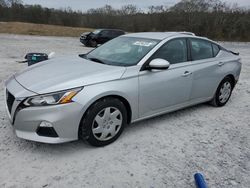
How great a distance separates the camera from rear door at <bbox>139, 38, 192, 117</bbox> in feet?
11.6

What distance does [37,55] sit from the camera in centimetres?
531

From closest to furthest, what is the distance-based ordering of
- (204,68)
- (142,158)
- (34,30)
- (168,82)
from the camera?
(142,158), (168,82), (204,68), (34,30)

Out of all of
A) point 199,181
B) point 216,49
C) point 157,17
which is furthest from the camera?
point 157,17

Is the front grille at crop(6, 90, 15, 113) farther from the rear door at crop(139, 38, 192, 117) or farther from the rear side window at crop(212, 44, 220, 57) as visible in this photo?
the rear side window at crop(212, 44, 220, 57)

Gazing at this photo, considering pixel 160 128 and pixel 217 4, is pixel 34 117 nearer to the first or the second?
pixel 160 128

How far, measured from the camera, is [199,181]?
2521mm

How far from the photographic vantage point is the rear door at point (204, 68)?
4.24 m

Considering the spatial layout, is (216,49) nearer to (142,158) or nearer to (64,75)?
(142,158)

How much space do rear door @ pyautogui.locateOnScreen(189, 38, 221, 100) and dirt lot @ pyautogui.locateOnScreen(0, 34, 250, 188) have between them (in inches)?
24.8

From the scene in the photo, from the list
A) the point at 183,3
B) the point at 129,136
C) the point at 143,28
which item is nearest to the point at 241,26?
the point at 183,3

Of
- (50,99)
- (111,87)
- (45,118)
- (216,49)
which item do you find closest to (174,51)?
(216,49)

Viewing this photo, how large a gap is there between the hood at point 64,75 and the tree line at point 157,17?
90.2ft

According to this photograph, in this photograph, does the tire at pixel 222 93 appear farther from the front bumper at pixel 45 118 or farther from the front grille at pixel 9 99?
the front grille at pixel 9 99

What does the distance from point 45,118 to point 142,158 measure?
4.11 ft
